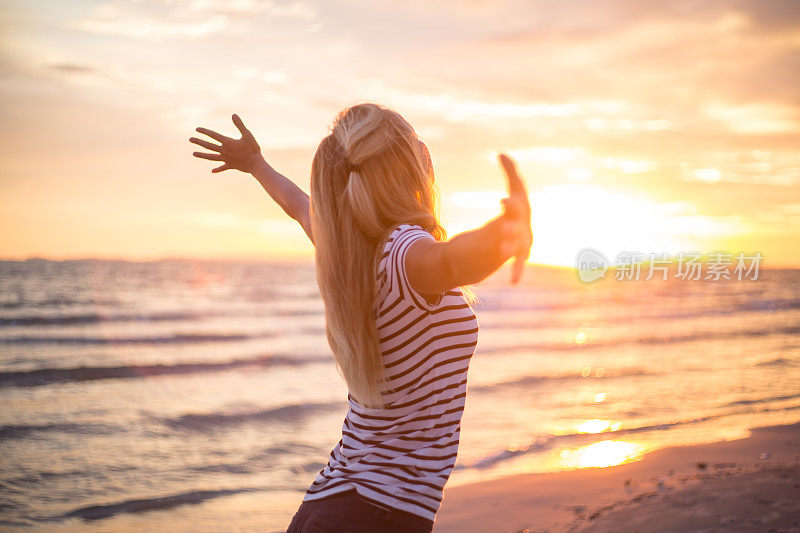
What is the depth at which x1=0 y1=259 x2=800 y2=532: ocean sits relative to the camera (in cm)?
697

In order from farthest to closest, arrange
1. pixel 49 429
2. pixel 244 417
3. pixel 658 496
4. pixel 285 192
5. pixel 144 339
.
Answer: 1. pixel 144 339
2. pixel 244 417
3. pixel 49 429
4. pixel 658 496
5. pixel 285 192

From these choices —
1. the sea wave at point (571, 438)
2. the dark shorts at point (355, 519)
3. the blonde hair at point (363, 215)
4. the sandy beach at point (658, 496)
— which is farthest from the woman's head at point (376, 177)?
the sea wave at point (571, 438)

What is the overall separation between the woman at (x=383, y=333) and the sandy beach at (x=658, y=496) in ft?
12.8

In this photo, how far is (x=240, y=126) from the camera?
2.77 meters

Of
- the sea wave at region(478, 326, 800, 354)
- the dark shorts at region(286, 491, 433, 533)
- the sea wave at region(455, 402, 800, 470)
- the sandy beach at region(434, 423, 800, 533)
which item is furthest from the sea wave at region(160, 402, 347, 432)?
the dark shorts at region(286, 491, 433, 533)

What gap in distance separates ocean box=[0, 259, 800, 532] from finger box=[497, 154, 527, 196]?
95 centimetres

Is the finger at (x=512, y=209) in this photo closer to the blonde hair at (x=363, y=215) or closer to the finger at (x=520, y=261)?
the finger at (x=520, y=261)

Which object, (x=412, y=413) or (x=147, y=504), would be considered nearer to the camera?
(x=412, y=413)

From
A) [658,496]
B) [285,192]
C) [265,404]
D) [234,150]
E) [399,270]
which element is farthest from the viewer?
[265,404]

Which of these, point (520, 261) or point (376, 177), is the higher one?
point (376, 177)

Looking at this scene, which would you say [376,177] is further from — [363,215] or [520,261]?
[520,261]

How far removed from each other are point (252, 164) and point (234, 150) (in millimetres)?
103

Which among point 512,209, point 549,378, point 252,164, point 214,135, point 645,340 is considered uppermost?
point 214,135

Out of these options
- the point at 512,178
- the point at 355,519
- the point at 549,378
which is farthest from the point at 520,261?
the point at 549,378
